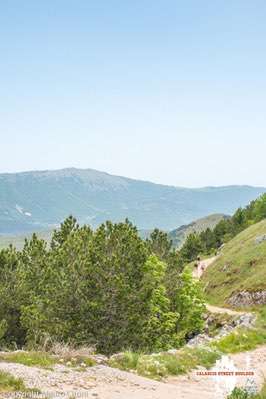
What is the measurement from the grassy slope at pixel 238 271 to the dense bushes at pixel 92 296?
22.1 meters

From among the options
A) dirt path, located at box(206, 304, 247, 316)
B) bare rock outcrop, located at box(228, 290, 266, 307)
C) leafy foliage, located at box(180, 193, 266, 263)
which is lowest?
dirt path, located at box(206, 304, 247, 316)

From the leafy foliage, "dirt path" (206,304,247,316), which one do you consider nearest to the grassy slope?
"dirt path" (206,304,247,316)

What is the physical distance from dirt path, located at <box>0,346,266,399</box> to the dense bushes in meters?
14.8

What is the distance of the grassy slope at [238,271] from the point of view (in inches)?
2737

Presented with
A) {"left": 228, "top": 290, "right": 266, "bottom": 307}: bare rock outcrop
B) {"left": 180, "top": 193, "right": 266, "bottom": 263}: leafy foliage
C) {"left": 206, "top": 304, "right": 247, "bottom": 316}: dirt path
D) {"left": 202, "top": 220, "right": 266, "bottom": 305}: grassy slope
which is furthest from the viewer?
{"left": 180, "top": 193, "right": 266, "bottom": 263}: leafy foliage

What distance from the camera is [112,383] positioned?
54.6 feet

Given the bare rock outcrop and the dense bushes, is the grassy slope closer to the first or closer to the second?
the bare rock outcrop

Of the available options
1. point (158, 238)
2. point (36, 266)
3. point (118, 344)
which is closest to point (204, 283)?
point (158, 238)

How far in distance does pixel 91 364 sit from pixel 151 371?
254 cm

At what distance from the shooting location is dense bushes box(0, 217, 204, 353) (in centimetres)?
3831

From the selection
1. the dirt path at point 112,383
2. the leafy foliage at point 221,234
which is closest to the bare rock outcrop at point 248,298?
the dirt path at point 112,383

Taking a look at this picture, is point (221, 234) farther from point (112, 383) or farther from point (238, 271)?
point (112, 383)

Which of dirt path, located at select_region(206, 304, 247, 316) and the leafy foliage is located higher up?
the leafy foliage

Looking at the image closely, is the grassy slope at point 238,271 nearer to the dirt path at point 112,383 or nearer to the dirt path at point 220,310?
the dirt path at point 220,310
